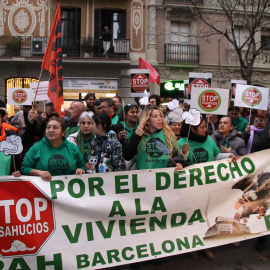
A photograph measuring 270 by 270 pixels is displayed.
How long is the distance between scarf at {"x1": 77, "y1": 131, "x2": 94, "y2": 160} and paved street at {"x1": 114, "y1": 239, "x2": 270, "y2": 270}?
136 cm

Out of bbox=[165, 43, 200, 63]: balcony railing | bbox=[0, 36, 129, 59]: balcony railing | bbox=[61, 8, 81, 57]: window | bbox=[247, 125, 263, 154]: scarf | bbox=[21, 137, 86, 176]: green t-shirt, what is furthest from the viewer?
bbox=[165, 43, 200, 63]: balcony railing

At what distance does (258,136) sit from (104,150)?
2.26 m

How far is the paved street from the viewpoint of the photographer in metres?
3.75

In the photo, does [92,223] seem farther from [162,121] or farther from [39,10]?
[39,10]

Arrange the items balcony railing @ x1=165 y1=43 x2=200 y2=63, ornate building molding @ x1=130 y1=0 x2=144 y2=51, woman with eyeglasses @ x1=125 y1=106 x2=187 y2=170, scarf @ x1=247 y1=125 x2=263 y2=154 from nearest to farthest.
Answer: woman with eyeglasses @ x1=125 y1=106 x2=187 y2=170, scarf @ x1=247 y1=125 x2=263 y2=154, ornate building molding @ x1=130 y1=0 x2=144 y2=51, balcony railing @ x1=165 y1=43 x2=200 y2=63

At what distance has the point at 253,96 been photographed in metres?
5.13

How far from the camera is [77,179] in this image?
3.31 metres

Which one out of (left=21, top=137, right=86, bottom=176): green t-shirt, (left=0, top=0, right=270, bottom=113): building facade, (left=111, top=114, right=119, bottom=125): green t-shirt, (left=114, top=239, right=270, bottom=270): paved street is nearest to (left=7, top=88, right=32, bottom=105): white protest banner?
(left=111, top=114, right=119, bottom=125): green t-shirt

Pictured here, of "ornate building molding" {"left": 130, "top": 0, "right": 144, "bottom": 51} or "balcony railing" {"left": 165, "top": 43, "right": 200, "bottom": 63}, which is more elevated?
"ornate building molding" {"left": 130, "top": 0, "right": 144, "bottom": 51}

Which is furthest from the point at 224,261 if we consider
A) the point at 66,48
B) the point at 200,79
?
the point at 66,48

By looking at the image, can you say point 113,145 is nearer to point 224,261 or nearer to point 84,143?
point 84,143

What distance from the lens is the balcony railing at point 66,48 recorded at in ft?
50.3

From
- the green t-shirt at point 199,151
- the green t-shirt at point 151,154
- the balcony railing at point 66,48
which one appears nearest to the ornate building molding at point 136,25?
the balcony railing at point 66,48

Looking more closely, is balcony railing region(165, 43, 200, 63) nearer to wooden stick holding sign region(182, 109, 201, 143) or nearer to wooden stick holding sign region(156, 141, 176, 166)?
wooden stick holding sign region(182, 109, 201, 143)
